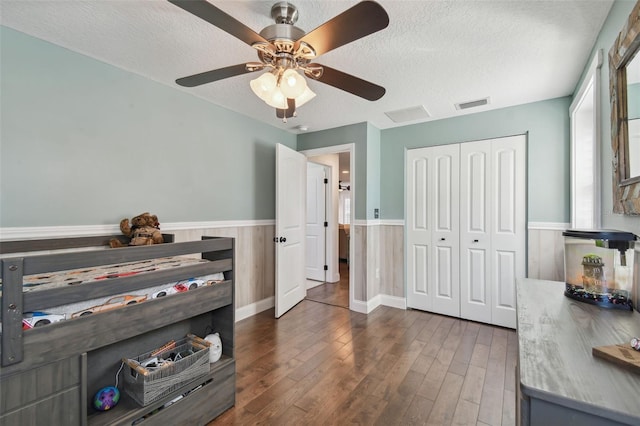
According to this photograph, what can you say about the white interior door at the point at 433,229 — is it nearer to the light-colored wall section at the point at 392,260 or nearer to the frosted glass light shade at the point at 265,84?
the light-colored wall section at the point at 392,260

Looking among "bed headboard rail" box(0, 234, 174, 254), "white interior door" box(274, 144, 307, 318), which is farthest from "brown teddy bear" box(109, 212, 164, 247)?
"white interior door" box(274, 144, 307, 318)

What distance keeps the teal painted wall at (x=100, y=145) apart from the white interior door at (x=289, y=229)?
0.51 m

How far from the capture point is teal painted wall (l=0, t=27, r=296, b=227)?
5.96ft

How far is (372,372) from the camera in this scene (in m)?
2.19

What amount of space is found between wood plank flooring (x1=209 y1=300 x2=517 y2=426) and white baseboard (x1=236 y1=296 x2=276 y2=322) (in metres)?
0.08

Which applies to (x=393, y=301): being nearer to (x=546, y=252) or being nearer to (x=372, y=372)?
(x=372, y=372)

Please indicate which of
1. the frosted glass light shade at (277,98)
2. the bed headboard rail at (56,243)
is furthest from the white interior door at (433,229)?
the bed headboard rail at (56,243)

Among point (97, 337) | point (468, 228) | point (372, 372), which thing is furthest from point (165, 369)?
point (468, 228)

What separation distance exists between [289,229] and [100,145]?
201cm

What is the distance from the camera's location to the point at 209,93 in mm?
2730

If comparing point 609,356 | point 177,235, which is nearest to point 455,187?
point 609,356

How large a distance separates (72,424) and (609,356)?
1.92m

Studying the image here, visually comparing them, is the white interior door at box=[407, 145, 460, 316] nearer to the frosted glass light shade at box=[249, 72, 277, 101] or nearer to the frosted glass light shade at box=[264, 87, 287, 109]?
the frosted glass light shade at box=[264, 87, 287, 109]

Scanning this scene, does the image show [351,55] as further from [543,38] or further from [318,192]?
[318,192]
